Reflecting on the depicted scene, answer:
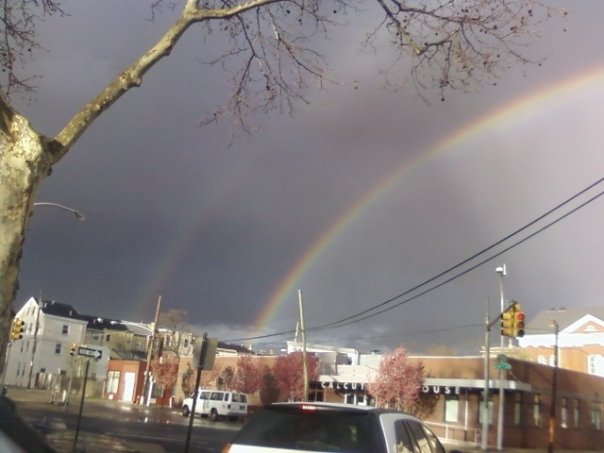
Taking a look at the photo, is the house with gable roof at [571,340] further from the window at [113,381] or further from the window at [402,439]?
the window at [402,439]

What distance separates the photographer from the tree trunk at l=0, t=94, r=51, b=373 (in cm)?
744

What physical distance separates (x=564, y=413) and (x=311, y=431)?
43.9 metres

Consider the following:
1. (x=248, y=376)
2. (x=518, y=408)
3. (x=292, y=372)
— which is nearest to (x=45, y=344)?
(x=248, y=376)

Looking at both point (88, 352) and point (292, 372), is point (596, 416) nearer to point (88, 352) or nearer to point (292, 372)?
point (292, 372)

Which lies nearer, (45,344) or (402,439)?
(402,439)

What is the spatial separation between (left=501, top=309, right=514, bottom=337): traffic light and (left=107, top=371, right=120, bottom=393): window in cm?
5849

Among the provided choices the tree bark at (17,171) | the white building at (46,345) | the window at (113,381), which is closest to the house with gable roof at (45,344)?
the white building at (46,345)

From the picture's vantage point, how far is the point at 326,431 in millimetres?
6469

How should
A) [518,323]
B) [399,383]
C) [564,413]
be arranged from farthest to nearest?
[564,413], [399,383], [518,323]

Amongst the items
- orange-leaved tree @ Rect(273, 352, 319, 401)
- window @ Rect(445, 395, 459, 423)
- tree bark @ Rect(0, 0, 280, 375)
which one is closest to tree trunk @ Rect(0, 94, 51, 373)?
tree bark @ Rect(0, 0, 280, 375)

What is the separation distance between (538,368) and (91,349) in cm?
3238

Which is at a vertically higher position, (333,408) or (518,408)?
(518,408)

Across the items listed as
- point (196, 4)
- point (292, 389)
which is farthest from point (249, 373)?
point (196, 4)

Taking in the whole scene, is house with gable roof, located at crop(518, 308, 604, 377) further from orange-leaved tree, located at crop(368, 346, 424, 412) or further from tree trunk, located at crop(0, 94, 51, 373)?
tree trunk, located at crop(0, 94, 51, 373)
